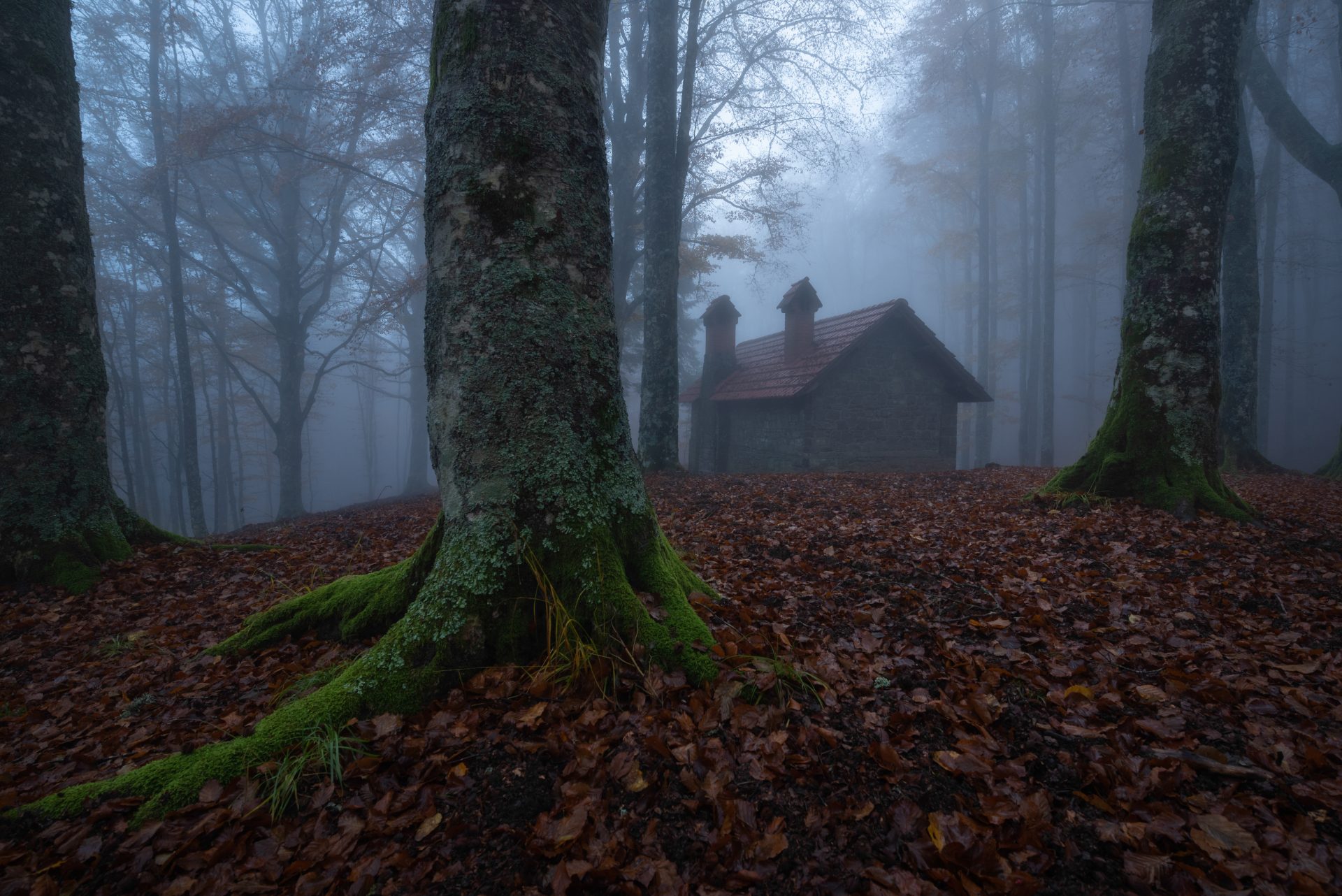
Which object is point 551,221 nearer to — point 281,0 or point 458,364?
point 458,364

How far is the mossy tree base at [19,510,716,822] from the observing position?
2.11m

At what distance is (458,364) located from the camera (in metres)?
2.76

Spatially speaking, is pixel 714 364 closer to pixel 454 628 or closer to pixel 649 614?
pixel 649 614

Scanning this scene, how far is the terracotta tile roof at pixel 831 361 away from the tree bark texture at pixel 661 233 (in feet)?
14.5

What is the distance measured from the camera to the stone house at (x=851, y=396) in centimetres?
1397

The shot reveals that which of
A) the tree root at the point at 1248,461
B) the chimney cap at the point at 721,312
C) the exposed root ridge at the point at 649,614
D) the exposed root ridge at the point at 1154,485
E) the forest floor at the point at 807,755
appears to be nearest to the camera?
the forest floor at the point at 807,755

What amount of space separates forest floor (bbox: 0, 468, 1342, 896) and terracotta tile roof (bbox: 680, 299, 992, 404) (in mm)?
10580

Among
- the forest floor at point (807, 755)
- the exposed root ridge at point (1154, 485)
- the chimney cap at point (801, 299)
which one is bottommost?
the forest floor at point (807, 755)

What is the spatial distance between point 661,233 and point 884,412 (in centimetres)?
754

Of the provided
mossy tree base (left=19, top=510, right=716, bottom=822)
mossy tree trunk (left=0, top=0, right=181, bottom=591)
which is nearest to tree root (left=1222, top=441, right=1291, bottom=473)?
mossy tree base (left=19, top=510, right=716, bottom=822)

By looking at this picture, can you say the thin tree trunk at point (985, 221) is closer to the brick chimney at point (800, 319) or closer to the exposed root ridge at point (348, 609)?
the brick chimney at point (800, 319)

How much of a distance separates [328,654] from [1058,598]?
419cm

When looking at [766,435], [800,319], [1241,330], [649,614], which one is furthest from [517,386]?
[800,319]

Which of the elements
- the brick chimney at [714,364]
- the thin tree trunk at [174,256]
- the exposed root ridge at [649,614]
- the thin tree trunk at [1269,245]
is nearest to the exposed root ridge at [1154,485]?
the exposed root ridge at [649,614]
